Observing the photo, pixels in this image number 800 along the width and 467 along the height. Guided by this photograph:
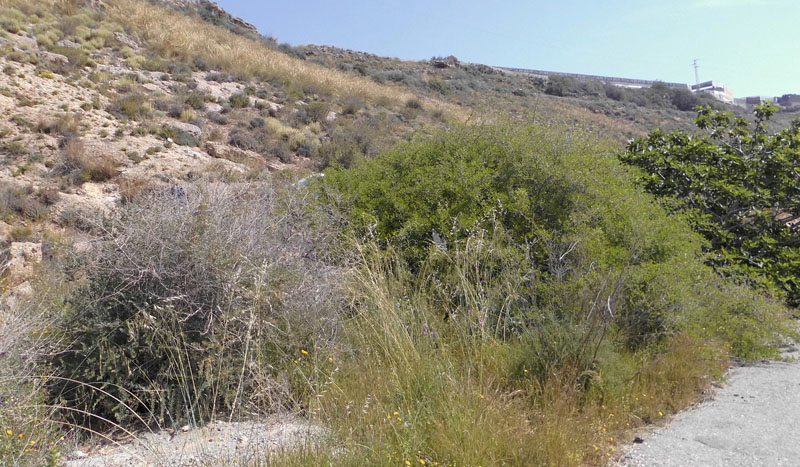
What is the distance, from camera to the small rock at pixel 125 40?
21059mm

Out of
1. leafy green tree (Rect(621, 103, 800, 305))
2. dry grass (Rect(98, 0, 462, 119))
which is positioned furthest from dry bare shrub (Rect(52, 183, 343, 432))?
dry grass (Rect(98, 0, 462, 119))

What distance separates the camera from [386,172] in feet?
24.5

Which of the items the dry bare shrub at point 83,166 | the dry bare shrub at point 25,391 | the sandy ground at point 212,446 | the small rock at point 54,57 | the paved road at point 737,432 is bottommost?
the paved road at point 737,432

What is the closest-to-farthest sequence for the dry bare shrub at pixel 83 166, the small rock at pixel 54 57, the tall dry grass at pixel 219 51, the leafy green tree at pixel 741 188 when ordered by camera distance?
the leafy green tree at pixel 741 188, the dry bare shrub at pixel 83 166, the small rock at pixel 54 57, the tall dry grass at pixel 219 51

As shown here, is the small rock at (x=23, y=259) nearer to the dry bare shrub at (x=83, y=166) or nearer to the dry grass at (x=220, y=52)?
the dry bare shrub at (x=83, y=166)

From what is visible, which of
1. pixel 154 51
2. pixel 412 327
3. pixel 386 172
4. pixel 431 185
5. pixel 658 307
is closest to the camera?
pixel 412 327

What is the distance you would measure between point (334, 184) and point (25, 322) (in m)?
4.05

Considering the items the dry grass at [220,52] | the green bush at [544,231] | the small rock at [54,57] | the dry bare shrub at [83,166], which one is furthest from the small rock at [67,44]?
the green bush at [544,231]

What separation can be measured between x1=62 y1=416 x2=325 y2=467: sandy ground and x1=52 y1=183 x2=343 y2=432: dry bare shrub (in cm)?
14

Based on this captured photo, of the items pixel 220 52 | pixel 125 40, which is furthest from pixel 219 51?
pixel 125 40

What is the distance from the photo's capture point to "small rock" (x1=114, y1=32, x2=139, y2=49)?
21059 millimetres

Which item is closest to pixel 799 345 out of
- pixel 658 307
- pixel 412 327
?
pixel 658 307

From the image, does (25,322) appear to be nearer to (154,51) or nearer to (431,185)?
(431,185)

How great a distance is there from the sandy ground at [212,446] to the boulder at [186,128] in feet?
40.6
